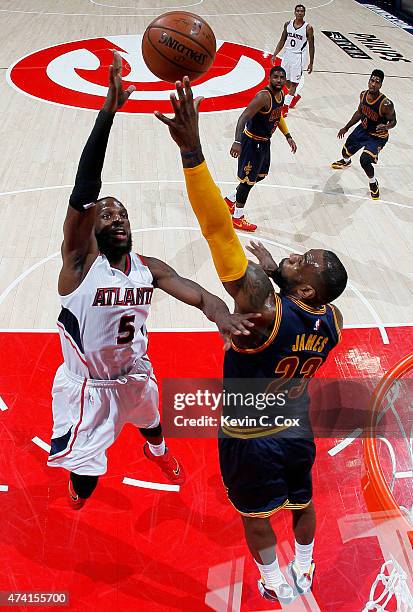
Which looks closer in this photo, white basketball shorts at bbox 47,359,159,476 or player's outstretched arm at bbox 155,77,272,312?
player's outstretched arm at bbox 155,77,272,312

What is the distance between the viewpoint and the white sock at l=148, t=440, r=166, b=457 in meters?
4.01

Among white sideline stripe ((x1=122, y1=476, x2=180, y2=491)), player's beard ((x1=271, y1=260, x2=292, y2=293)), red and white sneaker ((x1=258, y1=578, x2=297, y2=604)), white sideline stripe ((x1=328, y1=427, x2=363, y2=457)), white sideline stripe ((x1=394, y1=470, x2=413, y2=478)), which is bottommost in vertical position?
white sideline stripe ((x1=122, y1=476, x2=180, y2=491))

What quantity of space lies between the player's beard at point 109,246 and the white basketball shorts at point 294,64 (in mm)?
8240

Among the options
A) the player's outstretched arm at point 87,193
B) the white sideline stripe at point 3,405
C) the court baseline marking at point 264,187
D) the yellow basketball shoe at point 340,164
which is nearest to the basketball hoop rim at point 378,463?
the player's outstretched arm at point 87,193

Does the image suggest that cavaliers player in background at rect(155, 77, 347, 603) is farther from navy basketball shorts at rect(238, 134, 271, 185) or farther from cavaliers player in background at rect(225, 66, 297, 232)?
navy basketball shorts at rect(238, 134, 271, 185)

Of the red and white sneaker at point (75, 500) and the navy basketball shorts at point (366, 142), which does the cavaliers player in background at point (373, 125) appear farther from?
the red and white sneaker at point (75, 500)

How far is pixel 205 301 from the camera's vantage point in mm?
3139

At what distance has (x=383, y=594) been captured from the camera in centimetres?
344

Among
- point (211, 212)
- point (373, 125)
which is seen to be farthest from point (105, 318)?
point (373, 125)

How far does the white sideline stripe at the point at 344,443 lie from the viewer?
4.46 meters

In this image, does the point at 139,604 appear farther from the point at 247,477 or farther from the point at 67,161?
the point at 67,161

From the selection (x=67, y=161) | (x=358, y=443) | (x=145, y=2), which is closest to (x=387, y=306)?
(x=358, y=443)

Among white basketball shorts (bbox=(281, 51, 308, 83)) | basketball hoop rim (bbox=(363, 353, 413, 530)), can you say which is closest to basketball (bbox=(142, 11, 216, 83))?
basketball hoop rim (bbox=(363, 353, 413, 530))

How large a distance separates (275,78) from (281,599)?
4.98 meters
